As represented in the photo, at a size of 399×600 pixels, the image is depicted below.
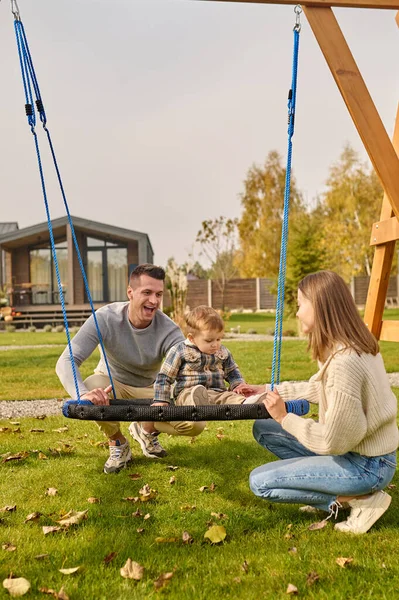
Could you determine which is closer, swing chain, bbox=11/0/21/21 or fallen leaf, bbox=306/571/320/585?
fallen leaf, bbox=306/571/320/585

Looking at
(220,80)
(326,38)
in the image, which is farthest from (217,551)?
(220,80)

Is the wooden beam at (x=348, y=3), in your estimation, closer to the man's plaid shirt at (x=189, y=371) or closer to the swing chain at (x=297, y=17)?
the swing chain at (x=297, y=17)

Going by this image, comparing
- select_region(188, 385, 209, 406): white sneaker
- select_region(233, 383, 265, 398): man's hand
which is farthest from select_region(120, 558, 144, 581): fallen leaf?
select_region(233, 383, 265, 398): man's hand

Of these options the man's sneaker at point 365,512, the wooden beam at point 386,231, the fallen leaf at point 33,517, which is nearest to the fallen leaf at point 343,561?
the man's sneaker at point 365,512

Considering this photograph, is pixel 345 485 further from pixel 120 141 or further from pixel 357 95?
pixel 120 141

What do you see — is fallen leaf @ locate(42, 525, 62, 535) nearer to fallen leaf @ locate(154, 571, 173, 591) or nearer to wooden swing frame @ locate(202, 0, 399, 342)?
fallen leaf @ locate(154, 571, 173, 591)

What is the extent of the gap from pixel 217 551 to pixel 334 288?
118 cm

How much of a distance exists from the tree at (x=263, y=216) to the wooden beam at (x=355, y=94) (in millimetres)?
32214

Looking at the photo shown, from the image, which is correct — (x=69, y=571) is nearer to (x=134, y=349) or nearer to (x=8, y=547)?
(x=8, y=547)

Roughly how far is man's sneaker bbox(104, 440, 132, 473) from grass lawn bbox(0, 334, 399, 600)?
0.21ft

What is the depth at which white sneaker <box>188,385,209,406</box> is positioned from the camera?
335 cm

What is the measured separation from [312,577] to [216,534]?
0.54 m

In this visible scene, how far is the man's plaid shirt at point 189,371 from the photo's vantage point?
11.4 feet

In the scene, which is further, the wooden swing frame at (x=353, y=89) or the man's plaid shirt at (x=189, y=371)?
→ the man's plaid shirt at (x=189, y=371)
